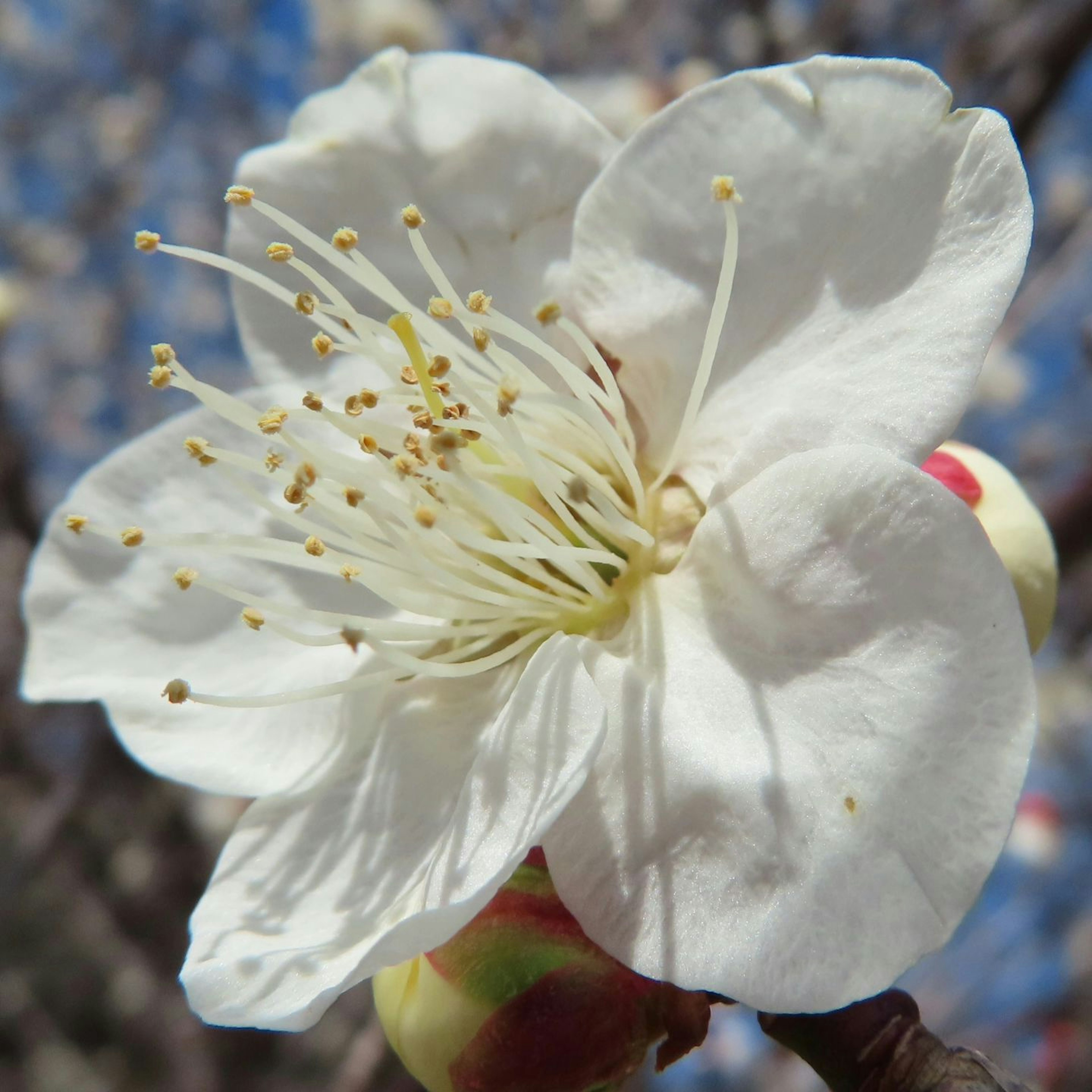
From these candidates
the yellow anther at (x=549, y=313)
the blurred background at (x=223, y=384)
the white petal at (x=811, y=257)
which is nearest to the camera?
the white petal at (x=811, y=257)

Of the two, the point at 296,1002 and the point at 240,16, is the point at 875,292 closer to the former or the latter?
the point at 296,1002

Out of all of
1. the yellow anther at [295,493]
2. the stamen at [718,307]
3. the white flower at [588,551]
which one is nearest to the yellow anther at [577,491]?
the white flower at [588,551]

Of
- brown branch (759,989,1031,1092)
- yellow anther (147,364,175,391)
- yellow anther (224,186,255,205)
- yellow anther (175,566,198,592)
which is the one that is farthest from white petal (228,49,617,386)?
brown branch (759,989,1031,1092)

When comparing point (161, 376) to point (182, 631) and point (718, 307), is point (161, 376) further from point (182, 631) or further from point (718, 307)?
point (718, 307)

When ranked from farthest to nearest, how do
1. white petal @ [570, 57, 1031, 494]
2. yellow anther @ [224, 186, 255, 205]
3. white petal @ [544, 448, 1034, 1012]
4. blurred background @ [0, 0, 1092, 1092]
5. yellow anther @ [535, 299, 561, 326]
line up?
blurred background @ [0, 0, 1092, 1092], yellow anther @ [224, 186, 255, 205], yellow anther @ [535, 299, 561, 326], white petal @ [570, 57, 1031, 494], white petal @ [544, 448, 1034, 1012]

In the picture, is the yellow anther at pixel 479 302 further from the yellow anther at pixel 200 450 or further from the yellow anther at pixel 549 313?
the yellow anther at pixel 200 450

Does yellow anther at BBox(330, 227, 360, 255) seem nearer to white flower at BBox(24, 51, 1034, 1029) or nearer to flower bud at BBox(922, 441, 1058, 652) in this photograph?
white flower at BBox(24, 51, 1034, 1029)

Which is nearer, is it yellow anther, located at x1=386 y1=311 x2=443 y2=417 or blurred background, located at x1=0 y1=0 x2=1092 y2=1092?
yellow anther, located at x1=386 y1=311 x2=443 y2=417

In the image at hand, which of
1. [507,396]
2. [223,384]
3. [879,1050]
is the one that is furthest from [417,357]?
[223,384]
